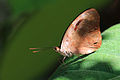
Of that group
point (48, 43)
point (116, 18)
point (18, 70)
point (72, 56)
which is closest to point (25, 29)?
point (48, 43)

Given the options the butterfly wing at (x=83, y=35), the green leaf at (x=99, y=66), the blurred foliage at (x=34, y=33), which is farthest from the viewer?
the blurred foliage at (x=34, y=33)

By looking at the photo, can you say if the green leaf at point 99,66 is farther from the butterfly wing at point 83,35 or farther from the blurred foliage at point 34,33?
the blurred foliage at point 34,33

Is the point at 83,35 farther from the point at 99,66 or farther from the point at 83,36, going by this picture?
the point at 99,66

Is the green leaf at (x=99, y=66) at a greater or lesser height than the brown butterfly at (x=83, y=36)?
lesser

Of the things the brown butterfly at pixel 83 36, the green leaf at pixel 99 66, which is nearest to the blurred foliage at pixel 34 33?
the brown butterfly at pixel 83 36

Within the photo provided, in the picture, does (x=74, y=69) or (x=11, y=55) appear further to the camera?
(x=11, y=55)

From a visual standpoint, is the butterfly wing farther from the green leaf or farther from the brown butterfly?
the green leaf

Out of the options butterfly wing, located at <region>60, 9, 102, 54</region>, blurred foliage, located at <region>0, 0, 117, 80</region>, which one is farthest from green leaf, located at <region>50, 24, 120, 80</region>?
blurred foliage, located at <region>0, 0, 117, 80</region>

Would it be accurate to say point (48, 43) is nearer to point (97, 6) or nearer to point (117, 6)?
point (97, 6)
